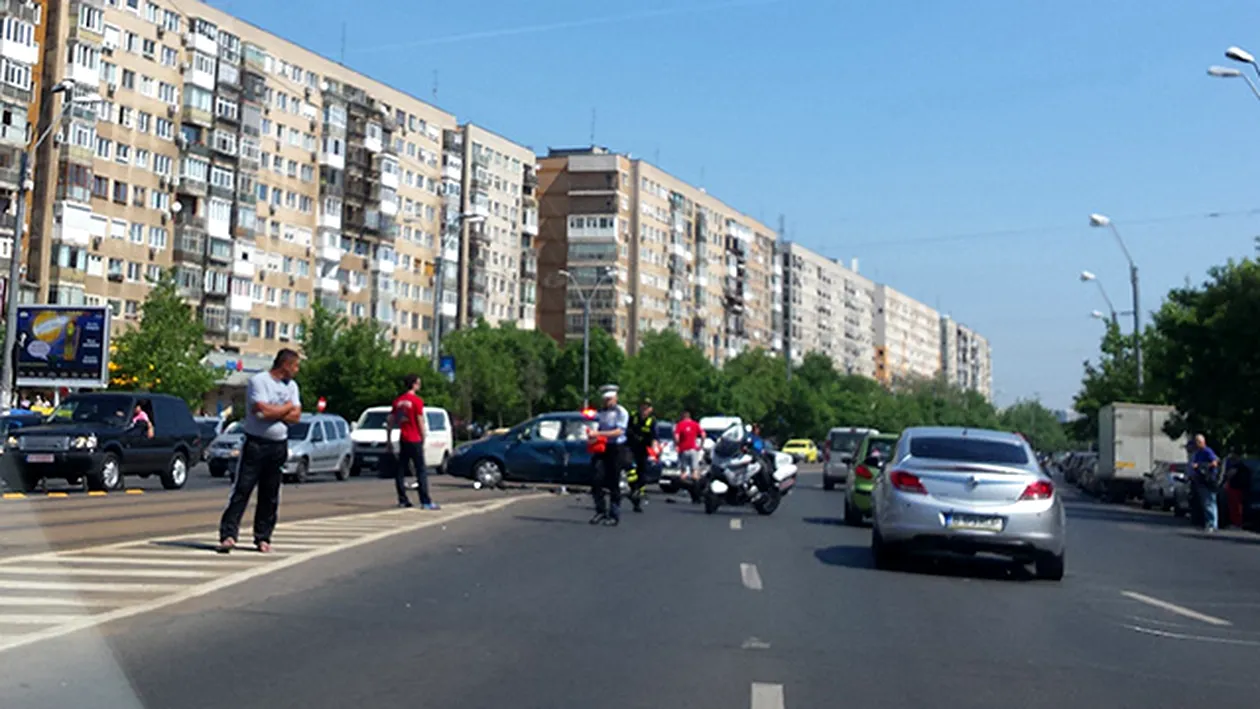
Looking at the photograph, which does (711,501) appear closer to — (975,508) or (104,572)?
(975,508)

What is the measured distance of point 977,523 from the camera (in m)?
14.7

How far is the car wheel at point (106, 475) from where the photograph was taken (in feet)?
85.1

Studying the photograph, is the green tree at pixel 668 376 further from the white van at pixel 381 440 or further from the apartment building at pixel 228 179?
the white van at pixel 381 440

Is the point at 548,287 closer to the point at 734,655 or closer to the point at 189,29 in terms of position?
the point at 189,29

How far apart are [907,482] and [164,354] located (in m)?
56.9

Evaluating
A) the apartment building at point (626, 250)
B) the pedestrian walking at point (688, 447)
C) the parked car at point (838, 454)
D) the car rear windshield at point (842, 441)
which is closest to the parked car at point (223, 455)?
the pedestrian walking at point (688, 447)

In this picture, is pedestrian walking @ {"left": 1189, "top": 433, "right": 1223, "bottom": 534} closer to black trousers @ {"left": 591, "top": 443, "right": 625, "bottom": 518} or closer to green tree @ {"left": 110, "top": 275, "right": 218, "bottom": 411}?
black trousers @ {"left": 591, "top": 443, "right": 625, "bottom": 518}

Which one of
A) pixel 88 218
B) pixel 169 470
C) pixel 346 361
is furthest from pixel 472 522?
pixel 88 218

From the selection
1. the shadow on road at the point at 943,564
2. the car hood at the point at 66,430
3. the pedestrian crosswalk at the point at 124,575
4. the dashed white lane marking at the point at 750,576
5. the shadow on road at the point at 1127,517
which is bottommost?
the shadow on road at the point at 1127,517

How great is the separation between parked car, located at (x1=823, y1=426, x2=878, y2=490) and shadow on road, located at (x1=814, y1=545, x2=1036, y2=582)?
24162 millimetres

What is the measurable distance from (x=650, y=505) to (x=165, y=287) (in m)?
47.3

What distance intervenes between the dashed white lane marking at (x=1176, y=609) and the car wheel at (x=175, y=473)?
19.3 m

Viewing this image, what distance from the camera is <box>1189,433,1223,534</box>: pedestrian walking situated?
2852 cm

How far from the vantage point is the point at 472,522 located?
66.3 feet
